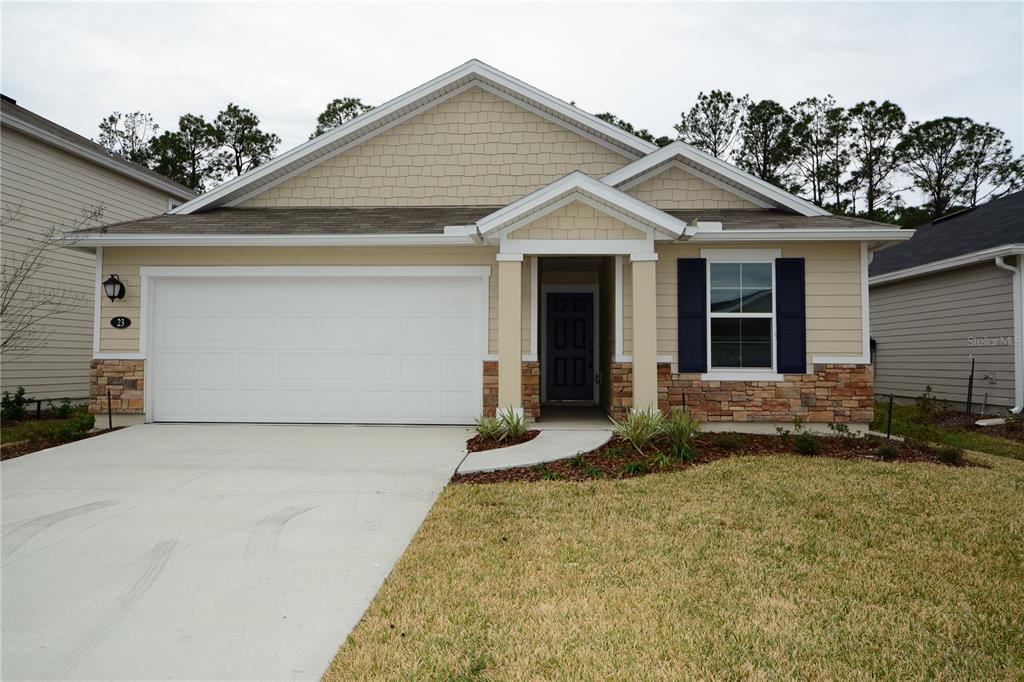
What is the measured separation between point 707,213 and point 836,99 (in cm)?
2201

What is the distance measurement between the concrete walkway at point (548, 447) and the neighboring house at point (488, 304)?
53 centimetres

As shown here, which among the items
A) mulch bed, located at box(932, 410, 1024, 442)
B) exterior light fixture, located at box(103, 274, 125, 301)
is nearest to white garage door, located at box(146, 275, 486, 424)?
exterior light fixture, located at box(103, 274, 125, 301)

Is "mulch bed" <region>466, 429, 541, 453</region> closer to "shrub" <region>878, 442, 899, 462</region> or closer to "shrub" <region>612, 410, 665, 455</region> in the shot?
"shrub" <region>612, 410, 665, 455</region>

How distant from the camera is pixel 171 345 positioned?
9047 mm

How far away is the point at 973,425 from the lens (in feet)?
33.6

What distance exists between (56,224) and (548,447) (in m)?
11.5

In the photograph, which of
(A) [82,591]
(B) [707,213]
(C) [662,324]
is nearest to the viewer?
(A) [82,591]

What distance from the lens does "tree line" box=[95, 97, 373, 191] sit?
1083 inches

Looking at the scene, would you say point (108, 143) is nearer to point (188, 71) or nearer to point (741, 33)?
point (188, 71)

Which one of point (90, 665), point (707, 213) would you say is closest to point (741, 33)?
point (707, 213)

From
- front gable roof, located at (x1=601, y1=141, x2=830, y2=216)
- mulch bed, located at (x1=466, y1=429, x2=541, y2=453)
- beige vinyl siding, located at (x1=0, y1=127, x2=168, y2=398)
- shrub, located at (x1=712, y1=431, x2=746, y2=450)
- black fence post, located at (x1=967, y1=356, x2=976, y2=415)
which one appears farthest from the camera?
black fence post, located at (x1=967, y1=356, x2=976, y2=415)

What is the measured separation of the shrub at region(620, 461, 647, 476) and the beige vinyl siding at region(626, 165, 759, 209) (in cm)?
500

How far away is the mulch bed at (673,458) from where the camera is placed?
19.9 feet

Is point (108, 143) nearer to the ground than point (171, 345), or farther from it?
farther from it
